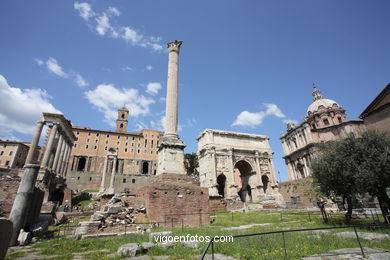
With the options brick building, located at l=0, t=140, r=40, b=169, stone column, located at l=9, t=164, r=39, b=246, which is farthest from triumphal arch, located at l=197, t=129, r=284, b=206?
brick building, located at l=0, t=140, r=40, b=169

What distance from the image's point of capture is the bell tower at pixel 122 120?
74.0 meters

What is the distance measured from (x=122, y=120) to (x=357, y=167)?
73.7 m

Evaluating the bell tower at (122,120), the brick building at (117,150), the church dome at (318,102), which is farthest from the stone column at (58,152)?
the church dome at (318,102)

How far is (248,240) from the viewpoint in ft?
22.2

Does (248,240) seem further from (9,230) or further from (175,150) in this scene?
(175,150)

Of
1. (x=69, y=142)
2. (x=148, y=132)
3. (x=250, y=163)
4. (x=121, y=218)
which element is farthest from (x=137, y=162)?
(x=121, y=218)

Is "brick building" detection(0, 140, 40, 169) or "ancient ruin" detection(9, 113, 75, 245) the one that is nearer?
"ancient ruin" detection(9, 113, 75, 245)

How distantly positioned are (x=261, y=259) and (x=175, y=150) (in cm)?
1035

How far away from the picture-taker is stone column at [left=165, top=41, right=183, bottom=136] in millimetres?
16498

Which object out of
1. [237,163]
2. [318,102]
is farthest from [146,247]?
[318,102]

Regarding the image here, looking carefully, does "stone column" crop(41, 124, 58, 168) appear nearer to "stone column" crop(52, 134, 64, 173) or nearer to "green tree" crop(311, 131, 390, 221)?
"stone column" crop(52, 134, 64, 173)

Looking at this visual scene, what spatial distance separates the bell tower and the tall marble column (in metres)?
58.9

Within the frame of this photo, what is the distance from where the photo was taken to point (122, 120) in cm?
7556

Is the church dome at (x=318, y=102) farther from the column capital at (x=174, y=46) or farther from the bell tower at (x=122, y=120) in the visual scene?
the bell tower at (x=122, y=120)
